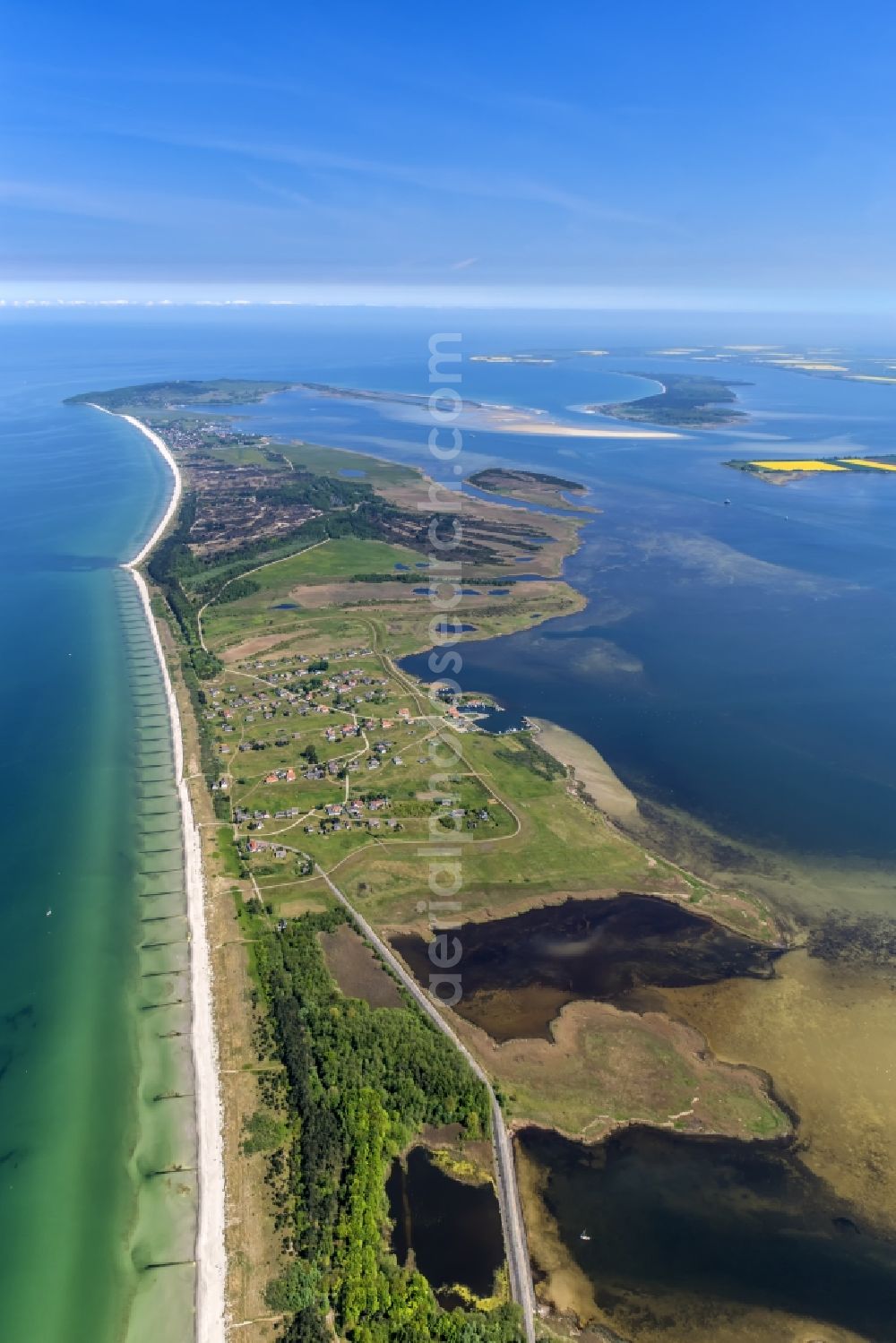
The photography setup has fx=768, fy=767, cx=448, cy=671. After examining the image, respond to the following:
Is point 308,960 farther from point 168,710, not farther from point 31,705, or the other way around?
point 31,705

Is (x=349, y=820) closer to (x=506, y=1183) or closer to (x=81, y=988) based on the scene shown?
(x=81, y=988)

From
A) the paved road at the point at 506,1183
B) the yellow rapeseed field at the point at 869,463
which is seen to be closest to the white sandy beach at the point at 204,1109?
the paved road at the point at 506,1183

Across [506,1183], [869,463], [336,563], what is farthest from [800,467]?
[506,1183]

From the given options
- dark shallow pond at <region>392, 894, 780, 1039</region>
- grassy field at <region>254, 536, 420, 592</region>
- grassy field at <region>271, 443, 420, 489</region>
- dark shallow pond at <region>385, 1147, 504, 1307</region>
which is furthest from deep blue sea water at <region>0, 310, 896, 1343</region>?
grassy field at <region>254, 536, 420, 592</region>

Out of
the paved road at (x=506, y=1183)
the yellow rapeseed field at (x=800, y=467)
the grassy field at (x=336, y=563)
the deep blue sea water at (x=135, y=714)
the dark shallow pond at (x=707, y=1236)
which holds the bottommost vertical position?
the dark shallow pond at (x=707, y=1236)

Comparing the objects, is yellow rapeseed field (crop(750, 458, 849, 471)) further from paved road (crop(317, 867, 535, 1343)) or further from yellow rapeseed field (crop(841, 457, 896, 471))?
paved road (crop(317, 867, 535, 1343))

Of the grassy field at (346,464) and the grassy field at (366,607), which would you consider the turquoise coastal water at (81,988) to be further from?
the grassy field at (346,464)
